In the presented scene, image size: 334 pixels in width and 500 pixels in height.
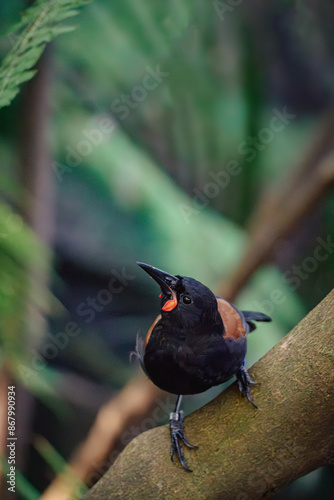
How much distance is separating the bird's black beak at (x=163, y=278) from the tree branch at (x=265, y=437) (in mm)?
241

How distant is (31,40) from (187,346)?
769 millimetres

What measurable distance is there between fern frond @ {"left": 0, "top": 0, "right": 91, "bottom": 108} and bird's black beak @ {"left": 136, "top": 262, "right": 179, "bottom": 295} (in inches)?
18.4

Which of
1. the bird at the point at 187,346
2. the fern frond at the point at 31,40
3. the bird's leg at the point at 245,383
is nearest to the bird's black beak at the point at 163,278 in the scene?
the bird at the point at 187,346

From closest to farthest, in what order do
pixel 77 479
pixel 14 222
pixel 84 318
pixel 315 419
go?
pixel 315 419 → pixel 14 222 → pixel 77 479 → pixel 84 318

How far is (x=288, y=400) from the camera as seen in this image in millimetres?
794

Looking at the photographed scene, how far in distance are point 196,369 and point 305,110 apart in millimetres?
1418

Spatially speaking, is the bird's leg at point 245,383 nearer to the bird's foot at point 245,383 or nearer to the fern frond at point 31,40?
the bird's foot at point 245,383

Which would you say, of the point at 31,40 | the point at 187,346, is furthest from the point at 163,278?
the point at 31,40

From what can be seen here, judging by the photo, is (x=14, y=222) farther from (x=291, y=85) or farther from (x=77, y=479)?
(x=291, y=85)

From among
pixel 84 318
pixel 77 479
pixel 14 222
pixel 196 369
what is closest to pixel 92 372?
pixel 84 318

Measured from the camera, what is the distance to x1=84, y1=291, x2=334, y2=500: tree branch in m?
0.78

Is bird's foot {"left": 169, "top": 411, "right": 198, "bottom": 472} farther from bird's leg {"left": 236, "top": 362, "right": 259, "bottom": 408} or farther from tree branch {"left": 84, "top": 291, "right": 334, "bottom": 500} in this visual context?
bird's leg {"left": 236, "top": 362, "right": 259, "bottom": 408}

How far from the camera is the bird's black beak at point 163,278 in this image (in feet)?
2.67

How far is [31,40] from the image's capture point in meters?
0.98
